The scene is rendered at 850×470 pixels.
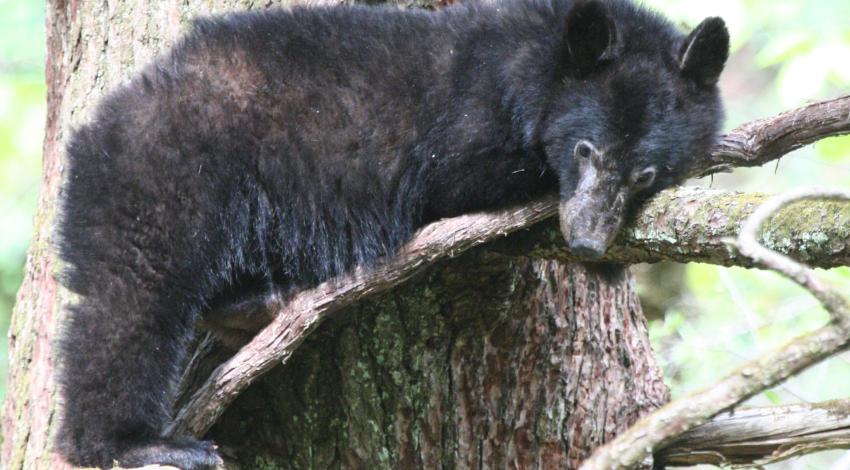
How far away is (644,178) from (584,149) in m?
0.28

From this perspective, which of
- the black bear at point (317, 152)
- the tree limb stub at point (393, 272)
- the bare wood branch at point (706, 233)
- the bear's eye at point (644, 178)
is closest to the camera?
the bare wood branch at point (706, 233)

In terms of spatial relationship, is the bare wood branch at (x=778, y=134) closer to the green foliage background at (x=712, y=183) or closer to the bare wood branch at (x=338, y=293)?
the bare wood branch at (x=338, y=293)

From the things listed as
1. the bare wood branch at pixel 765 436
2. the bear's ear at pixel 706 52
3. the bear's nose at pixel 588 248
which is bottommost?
the bare wood branch at pixel 765 436

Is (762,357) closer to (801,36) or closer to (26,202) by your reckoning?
(801,36)

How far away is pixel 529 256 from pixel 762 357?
2039mm

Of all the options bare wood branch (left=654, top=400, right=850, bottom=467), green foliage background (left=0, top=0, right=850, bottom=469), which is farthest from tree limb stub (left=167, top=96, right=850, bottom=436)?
green foliage background (left=0, top=0, right=850, bottom=469)

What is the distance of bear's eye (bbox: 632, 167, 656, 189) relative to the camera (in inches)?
163

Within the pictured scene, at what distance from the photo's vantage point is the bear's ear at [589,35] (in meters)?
4.08

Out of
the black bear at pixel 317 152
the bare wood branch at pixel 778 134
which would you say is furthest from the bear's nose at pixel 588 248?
the bare wood branch at pixel 778 134

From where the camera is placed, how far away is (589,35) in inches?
166

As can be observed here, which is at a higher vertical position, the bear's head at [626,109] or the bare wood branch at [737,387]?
the bear's head at [626,109]

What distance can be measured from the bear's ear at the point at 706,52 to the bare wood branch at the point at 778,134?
12.0 inches

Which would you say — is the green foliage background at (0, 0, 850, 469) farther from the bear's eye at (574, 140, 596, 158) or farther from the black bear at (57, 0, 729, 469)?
the bear's eye at (574, 140, 596, 158)

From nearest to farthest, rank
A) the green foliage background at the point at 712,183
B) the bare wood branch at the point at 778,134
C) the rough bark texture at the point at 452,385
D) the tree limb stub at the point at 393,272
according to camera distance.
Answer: the bare wood branch at the point at 778,134
the tree limb stub at the point at 393,272
the rough bark texture at the point at 452,385
the green foliage background at the point at 712,183
